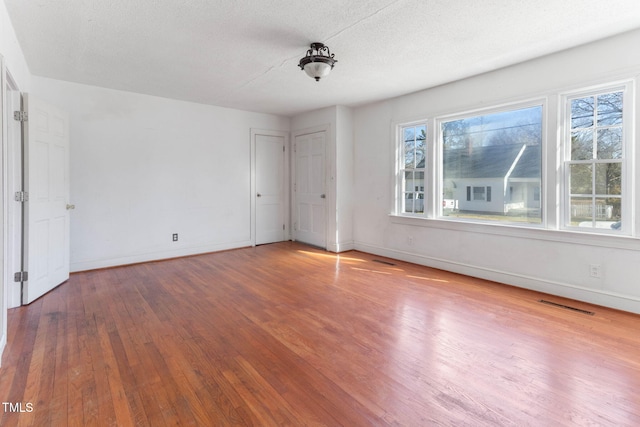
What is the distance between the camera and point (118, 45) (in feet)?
10.2

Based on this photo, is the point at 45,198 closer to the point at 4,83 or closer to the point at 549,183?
the point at 4,83

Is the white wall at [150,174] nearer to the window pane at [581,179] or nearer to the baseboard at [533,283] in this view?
the baseboard at [533,283]

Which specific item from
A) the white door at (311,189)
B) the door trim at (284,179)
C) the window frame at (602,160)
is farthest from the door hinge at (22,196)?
the window frame at (602,160)

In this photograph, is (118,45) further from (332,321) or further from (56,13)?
(332,321)

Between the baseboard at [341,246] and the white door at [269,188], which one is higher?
the white door at [269,188]

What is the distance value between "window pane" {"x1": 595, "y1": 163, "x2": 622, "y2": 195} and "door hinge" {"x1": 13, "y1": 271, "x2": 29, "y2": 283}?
5.81 metres

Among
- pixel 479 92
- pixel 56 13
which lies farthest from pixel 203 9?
pixel 479 92

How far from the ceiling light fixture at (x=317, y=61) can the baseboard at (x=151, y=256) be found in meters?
3.65

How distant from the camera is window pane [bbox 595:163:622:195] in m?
3.00

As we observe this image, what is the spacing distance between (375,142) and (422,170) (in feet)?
3.34

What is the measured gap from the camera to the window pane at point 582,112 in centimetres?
318

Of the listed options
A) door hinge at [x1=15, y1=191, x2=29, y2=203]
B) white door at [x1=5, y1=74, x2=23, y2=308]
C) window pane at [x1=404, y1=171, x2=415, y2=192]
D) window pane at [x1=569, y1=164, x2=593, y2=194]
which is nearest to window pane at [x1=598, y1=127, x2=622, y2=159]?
window pane at [x1=569, y1=164, x2=593, y2=194]

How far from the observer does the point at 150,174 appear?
4852 millimetres

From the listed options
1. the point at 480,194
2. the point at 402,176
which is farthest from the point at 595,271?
the point at 402,176
